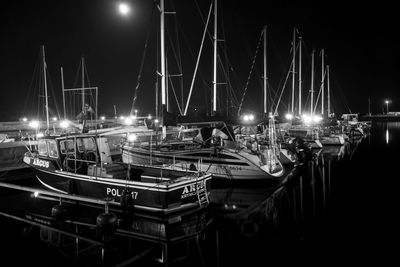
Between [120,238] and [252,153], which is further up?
[252,153]

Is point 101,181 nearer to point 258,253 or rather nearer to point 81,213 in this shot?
point 81,213

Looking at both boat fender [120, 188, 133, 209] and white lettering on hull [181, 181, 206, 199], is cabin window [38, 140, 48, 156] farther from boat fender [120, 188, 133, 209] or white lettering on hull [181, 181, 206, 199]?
white lettering on hull [181, 181, 206, 199]

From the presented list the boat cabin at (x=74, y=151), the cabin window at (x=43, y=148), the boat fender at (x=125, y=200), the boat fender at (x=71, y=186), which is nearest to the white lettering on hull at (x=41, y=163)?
the boat cabin at (x=74, y=151)

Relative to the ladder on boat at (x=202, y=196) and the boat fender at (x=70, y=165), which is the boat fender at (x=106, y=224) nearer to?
the ladder on boat at (x=202, y=196)

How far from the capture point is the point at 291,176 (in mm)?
17984

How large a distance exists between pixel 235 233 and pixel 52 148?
10122 millimetres

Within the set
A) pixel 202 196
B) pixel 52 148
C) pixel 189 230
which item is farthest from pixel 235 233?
pixel 52 148

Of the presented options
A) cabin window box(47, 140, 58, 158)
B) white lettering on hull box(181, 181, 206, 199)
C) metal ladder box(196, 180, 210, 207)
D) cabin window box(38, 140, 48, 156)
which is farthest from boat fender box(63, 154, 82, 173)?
metal ladder box(196, 180, 210, 207)

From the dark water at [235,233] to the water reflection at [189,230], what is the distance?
3 centimetres

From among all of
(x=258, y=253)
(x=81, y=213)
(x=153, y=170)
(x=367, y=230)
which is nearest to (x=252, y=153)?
(x=153, y=170)

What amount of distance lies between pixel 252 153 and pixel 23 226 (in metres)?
10.8

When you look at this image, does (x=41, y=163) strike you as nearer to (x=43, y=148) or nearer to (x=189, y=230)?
(x=43, y=148)

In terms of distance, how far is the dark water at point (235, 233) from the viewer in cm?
782

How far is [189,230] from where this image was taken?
960 centimetres
